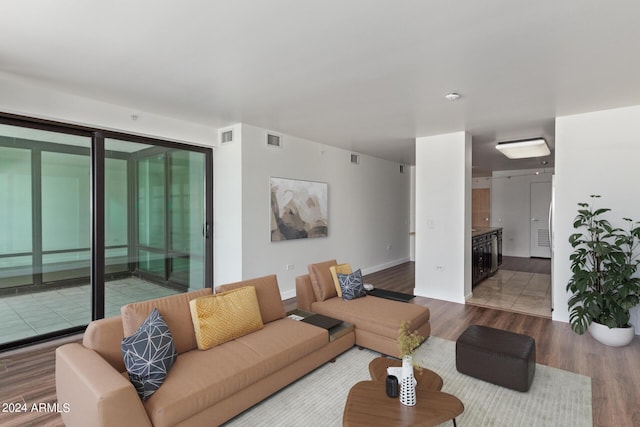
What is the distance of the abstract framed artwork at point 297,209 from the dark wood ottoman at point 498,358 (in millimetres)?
3215

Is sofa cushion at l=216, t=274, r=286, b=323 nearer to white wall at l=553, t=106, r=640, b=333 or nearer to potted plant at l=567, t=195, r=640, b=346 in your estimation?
potted plant at l=567, t=195, r=640, b=346

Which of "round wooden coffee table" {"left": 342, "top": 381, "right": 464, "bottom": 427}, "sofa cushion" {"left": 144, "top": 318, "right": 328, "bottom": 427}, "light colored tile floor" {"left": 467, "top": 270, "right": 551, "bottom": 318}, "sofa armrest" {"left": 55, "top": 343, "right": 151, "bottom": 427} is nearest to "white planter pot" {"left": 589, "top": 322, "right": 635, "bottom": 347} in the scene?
"light colored tile floor" {"left": 467, "top": 270, "right": 551, "bottom": 318}

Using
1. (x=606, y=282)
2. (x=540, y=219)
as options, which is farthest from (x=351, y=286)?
(x=540, y=219)

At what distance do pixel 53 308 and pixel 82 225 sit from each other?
996 millimetres

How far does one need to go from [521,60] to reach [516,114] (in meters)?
1.73

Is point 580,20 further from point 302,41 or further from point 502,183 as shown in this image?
point 502,183

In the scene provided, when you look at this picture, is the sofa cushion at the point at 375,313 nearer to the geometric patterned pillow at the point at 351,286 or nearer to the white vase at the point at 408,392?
the geometric patterned pillow at the point at 351,286

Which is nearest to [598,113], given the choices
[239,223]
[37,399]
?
[239,223]

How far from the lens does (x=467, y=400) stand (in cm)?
261

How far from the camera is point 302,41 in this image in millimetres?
2498

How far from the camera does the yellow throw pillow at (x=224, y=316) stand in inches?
104

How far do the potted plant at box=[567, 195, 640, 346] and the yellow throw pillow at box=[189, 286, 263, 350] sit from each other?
3.53 meters

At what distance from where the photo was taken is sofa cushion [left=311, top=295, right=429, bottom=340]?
10.9 ft

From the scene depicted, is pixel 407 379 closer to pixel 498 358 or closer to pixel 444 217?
pixel 498 358
